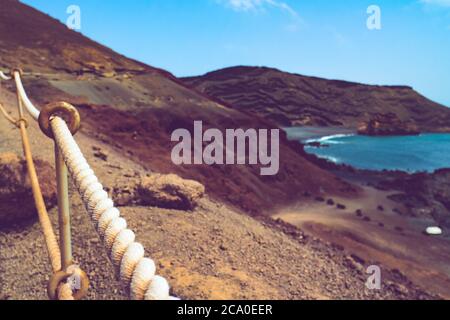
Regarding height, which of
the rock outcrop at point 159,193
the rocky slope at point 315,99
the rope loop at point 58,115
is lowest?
the rock outcrop at point 159,193

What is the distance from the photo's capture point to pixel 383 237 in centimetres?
1966

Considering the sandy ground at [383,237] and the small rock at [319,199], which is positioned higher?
the small rock at [319,199]

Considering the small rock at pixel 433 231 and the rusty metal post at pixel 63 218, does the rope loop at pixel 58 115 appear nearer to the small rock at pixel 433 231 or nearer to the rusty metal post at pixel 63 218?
the rusty metal post at pixel 63 218

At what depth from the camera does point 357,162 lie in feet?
179

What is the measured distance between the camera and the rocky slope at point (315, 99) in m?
122

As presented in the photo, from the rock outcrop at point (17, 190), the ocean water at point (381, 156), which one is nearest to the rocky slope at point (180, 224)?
the rock outcrop at point (17, 190)

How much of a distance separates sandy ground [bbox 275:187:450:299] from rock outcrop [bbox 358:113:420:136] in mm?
77155

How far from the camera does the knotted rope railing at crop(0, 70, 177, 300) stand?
1.87 metres

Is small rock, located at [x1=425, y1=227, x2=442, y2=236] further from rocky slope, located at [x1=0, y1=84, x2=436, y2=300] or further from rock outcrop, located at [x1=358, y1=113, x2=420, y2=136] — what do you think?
rock outcrop, located at [x1=358, y1=113, x2=420, y2=136]

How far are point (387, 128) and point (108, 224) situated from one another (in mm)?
104607

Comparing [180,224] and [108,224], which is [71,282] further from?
[180,224]

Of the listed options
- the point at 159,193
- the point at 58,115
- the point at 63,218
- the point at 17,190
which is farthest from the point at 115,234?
the point at 159,193

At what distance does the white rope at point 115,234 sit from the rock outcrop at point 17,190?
702 cm
